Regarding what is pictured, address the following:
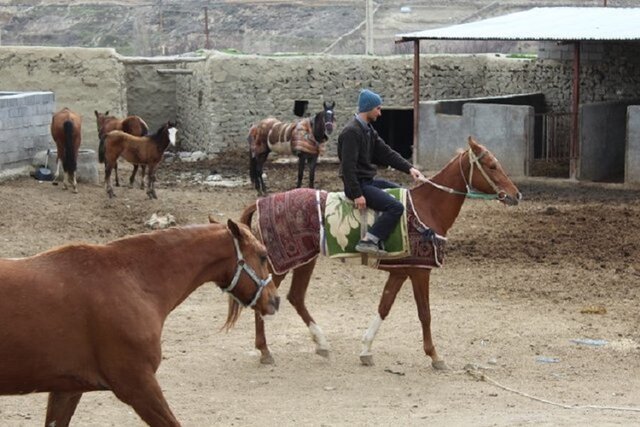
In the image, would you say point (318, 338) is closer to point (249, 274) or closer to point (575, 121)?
point (249, 274)

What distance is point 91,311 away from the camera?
650cm

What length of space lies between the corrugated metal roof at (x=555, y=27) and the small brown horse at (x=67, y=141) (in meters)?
6.56

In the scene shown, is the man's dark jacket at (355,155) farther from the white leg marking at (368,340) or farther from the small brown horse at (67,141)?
the small brown horse at (67,141)

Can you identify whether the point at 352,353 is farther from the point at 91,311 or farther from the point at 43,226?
the point at 43,226

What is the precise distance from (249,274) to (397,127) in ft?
62.4

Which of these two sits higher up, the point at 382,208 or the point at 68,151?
the point at 382,208

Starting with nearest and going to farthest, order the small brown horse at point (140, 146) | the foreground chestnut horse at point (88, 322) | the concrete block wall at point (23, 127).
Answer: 1. the foreground chestnut horse at point (88, 322)
2. the concrete block wall at point (23, 127)
3. the small brown horse at point (140, 146)

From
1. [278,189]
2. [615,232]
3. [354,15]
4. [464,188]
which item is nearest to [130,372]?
[464,188]

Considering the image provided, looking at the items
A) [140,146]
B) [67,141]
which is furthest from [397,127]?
[67,141]

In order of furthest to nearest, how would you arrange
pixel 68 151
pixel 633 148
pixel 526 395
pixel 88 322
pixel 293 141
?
1. pixel 293 141
2. pixel 633 148
3. pixel 68 151
4. pixel 526 395
5. pixel 88 322

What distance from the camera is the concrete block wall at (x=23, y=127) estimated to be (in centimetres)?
1860

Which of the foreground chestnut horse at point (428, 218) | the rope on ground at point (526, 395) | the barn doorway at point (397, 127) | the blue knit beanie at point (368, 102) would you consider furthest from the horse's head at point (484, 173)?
the barn doorway at point (397, 127)

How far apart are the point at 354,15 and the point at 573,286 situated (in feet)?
143

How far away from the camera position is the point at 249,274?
7.04 metres
